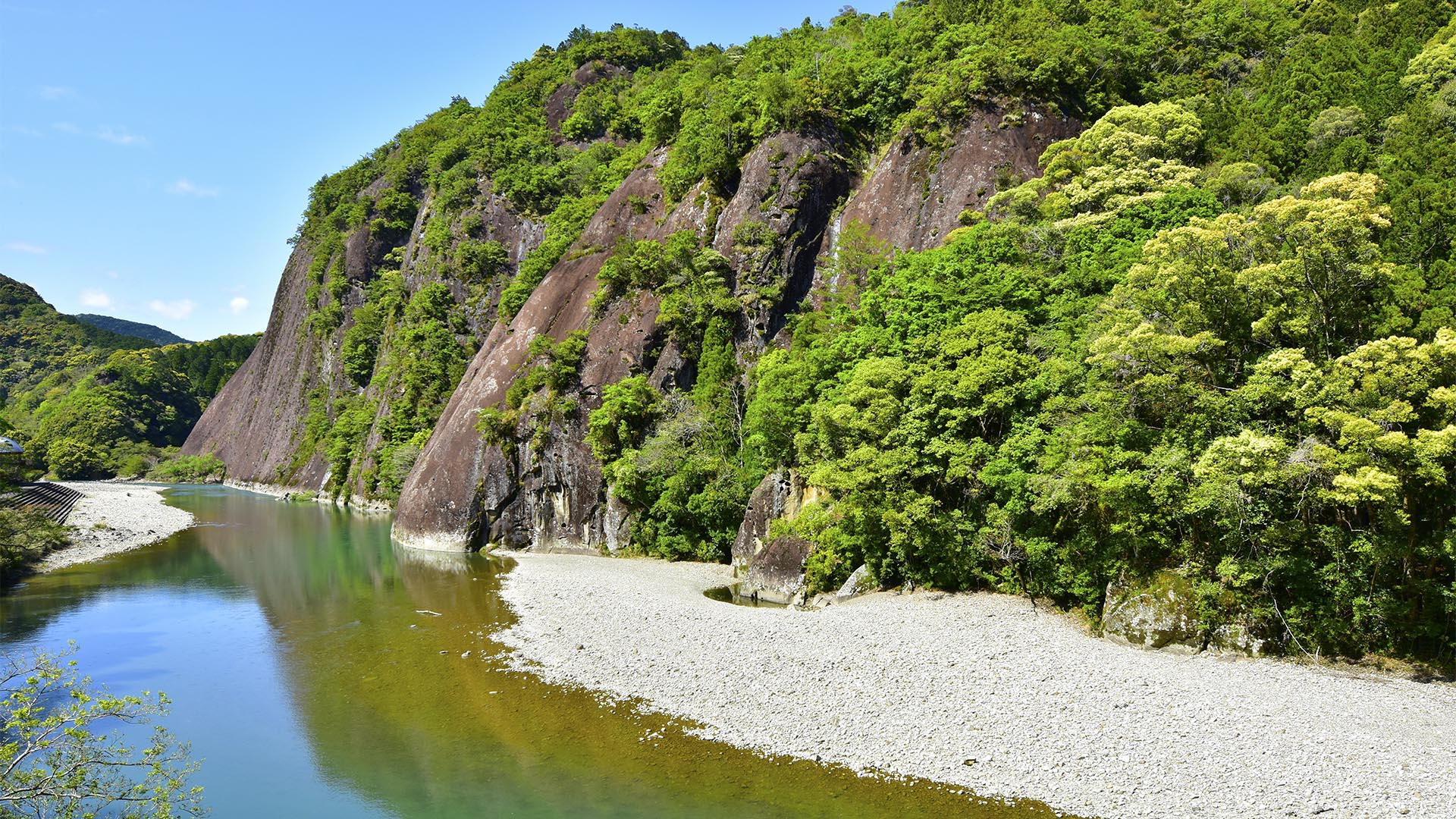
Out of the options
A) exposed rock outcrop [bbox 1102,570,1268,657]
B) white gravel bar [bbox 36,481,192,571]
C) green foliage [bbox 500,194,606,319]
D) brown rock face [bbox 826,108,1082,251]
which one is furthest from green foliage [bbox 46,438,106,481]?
exposed rock outcrop [bbox 1102,570,1268,657]

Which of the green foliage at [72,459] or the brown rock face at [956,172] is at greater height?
the brown rock face at [956,172]

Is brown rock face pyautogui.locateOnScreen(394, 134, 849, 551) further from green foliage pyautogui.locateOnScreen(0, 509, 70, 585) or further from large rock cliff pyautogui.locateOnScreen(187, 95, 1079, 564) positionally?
green foliage pyautogui.locateOnScreen(0, 509, 70, 585)

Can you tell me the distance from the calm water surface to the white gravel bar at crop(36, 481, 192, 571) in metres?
6.58

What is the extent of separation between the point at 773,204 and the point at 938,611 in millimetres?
29157

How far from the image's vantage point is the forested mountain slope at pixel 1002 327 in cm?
1820

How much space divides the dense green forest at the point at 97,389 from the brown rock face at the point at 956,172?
99880 millimetres

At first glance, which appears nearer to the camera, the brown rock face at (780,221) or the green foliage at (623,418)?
the green foliage at (623,418)

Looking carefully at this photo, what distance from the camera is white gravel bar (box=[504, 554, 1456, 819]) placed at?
41.1ft

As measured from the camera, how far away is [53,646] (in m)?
23.0

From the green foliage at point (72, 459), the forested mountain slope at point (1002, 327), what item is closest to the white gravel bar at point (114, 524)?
the forested mountain slope at point (1002, 327)

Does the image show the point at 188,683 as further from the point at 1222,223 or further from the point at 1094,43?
the point at 1094,43

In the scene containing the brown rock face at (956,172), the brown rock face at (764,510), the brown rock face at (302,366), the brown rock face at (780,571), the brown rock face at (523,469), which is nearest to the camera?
the brown rock face at (780,571)

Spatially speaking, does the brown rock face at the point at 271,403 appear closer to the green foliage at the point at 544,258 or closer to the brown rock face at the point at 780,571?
the green foliage at the point at 544,258

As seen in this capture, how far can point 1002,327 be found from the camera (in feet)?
83.5
